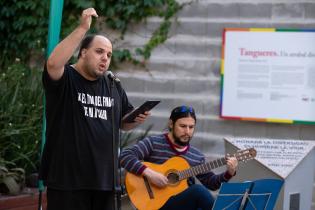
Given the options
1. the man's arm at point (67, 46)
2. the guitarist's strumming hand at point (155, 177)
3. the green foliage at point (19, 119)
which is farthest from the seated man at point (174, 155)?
the man's arm at point (67, 46)

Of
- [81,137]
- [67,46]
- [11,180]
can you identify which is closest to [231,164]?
[81,137]

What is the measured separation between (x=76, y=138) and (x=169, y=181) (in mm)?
1375

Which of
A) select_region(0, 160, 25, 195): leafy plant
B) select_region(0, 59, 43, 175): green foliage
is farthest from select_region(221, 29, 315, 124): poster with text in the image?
select_region(0, 160, 25, 195): leafy plant

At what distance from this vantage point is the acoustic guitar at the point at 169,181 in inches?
196

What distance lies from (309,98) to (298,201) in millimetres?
1508

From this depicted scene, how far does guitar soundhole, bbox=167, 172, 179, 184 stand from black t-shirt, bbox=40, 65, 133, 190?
1.17 m

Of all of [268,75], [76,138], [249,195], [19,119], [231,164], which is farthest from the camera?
[268,75]

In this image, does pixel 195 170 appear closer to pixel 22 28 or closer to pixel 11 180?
pixel 11 180

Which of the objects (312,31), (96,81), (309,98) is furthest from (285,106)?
(96,81)

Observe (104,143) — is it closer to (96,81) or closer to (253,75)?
(96,81)

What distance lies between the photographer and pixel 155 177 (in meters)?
4.98

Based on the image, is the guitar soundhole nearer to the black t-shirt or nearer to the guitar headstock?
the guitar headstock

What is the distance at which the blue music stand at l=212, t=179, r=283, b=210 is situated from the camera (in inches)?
178

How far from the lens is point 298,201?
17.3 ft
